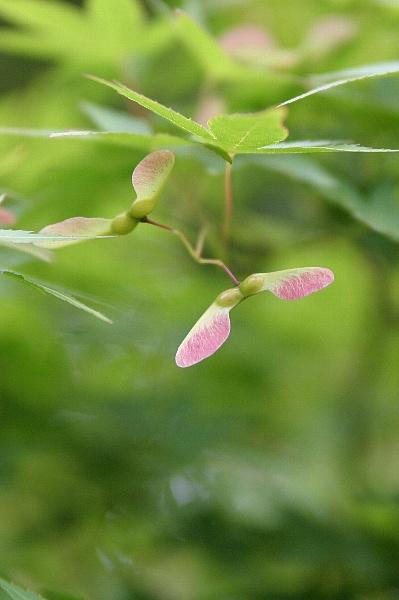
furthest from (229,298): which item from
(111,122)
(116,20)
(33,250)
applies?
(116,20)

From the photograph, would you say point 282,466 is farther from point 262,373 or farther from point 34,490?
point 34,490

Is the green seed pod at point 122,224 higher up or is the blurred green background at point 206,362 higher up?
the blurred green background at point 206,362

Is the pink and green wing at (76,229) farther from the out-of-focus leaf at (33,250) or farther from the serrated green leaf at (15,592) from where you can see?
the serrated green leaf at (15,592)

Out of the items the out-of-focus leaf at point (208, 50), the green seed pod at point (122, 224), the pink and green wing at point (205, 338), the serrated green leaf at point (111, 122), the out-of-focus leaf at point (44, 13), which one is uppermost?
the out-of-focus leaf at point (44, 13)

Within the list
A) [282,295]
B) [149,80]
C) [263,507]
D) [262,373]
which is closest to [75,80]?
[149,80]

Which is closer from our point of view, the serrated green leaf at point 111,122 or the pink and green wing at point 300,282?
the pink and green wing at point 300,282

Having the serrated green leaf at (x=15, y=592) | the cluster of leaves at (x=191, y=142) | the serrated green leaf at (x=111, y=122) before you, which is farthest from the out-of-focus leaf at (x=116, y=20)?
the serrated green leaf at (x=15, y=592)

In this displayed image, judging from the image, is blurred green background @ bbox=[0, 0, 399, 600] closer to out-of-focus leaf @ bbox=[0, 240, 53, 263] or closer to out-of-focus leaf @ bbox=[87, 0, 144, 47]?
out-of-focus leaf @ bbox=[87, 0, 144, 47]
